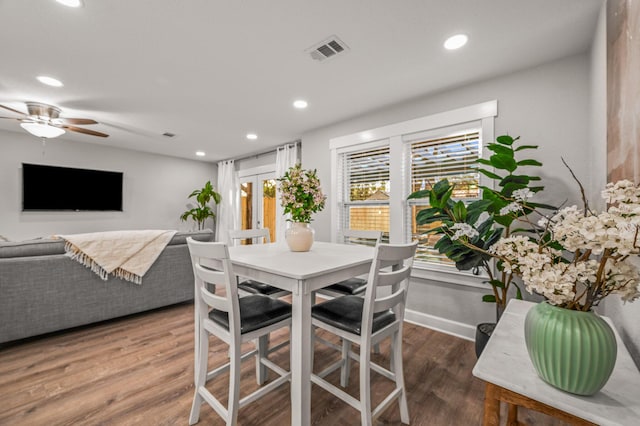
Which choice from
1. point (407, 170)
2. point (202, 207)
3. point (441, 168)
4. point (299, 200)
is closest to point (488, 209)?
point (441, 168)

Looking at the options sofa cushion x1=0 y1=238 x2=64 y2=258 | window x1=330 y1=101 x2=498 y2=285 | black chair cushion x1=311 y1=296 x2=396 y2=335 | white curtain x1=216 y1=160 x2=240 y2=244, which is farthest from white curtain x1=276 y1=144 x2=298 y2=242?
black chair cushion x1=311 y1=296 x2=396 y2=335

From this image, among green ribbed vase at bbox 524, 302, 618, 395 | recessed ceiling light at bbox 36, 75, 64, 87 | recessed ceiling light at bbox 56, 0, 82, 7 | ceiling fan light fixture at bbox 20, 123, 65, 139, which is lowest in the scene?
green ribbed vase at bbox 524, 302, 618, 395

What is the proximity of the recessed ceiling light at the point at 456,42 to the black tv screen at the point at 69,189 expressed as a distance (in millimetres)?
5926

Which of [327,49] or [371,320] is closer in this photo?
[371,320]

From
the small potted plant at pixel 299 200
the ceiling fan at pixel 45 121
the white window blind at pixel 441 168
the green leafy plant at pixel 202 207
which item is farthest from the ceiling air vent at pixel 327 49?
the green leafy plant at pixel 202 207

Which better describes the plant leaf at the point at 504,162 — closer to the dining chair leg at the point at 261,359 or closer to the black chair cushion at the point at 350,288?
the black chair cushion at the point at 350,288

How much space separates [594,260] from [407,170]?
8.24ft

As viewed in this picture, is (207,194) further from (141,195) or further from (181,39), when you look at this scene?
(181,39)

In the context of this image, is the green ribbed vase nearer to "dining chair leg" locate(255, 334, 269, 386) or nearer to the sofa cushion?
"dining chair leg" locate(255, 334, 269, 386)

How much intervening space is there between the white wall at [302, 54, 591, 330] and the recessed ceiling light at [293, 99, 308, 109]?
1.12 m

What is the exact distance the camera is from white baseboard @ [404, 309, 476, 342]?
8.33 feet

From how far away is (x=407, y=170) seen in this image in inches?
118

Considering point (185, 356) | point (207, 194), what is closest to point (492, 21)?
point (185, 356)

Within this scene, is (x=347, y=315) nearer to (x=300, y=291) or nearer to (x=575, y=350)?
(x=300, y=291)
